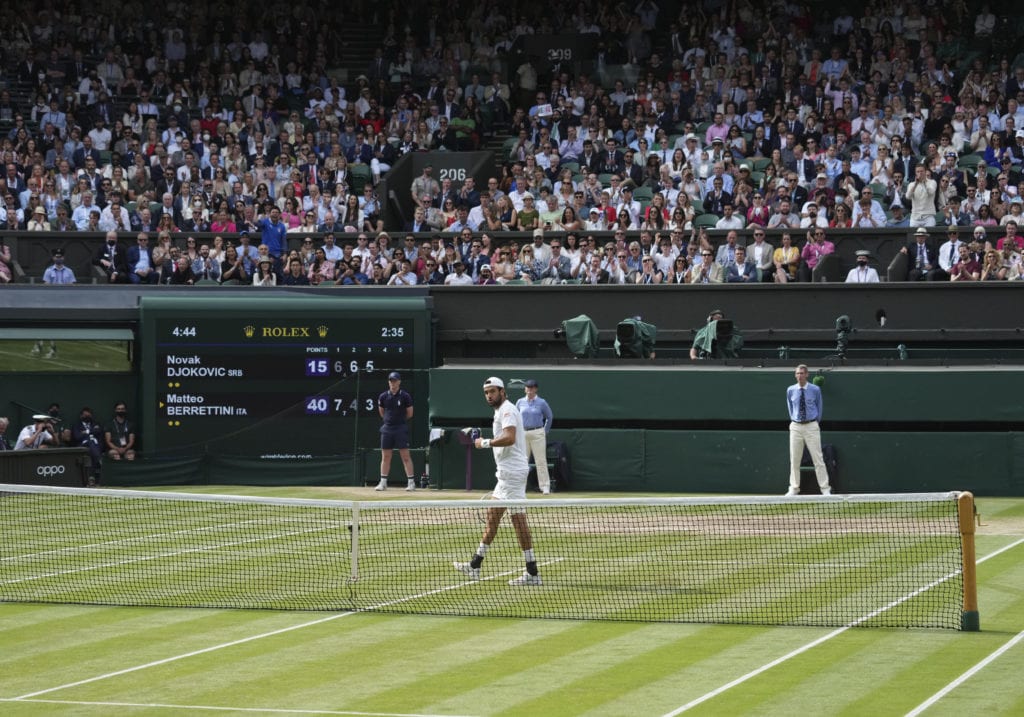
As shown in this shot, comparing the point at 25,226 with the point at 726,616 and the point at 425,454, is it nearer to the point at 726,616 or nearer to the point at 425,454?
the point at 425,454

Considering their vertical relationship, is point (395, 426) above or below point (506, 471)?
above

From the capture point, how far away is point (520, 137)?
1298 inches

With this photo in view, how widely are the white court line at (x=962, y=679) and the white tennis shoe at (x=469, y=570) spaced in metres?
5.16

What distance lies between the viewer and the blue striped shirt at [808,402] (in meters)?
23.2

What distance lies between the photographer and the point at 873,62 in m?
32.5

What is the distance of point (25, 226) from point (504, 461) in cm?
1803

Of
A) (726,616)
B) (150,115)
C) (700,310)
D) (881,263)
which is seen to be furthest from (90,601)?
(150,115)

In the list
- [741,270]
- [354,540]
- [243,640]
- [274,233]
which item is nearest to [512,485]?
[354,540]

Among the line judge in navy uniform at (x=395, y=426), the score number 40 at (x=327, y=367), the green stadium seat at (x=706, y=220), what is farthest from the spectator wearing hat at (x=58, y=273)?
the green stadium seat at (x=706, y=220)

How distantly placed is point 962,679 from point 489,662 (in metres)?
3.18

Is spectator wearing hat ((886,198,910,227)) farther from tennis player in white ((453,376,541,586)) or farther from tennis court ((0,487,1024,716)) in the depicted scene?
tennis player in white ((453,376,541,586))

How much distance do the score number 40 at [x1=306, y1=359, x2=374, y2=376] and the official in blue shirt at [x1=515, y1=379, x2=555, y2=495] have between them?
3.42m

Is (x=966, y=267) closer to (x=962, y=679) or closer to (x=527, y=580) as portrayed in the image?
(x=527, y=580)

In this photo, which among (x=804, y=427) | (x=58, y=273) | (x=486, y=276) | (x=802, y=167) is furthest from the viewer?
(x=802, y=167)
